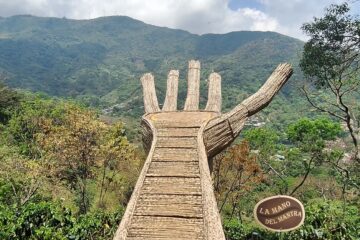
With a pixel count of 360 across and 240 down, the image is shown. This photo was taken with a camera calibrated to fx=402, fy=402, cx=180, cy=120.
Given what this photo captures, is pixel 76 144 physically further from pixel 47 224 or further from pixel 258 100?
pixel 258 100

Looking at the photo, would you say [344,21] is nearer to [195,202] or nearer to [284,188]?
[195,202]

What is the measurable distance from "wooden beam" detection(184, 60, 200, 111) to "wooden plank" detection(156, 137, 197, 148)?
2.05 metres

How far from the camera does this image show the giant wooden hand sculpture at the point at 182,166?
4.66 meters

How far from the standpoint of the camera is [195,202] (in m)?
5.05

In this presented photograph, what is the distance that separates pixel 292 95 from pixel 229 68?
3377 cm

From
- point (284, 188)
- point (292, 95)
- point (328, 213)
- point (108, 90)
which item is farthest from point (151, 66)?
point (328, 213)

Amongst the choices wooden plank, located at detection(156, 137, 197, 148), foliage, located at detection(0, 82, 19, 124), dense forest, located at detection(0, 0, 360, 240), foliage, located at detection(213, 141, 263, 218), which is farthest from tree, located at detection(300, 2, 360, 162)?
foliage, located at detection(0, 82, 19, 124)

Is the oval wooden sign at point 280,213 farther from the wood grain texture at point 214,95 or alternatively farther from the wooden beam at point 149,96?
the wooden beam at point 149,96

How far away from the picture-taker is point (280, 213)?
6.03 m

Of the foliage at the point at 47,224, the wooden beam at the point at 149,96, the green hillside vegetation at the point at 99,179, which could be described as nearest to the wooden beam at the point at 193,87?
the wooden beam at the point at 149,96

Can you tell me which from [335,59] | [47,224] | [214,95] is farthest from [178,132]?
[335,59]

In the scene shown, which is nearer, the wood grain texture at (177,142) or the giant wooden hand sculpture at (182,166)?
the giant wooden hand sculpture at (182,166)

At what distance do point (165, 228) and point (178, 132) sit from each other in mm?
2547

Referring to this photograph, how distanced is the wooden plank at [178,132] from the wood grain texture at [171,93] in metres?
1.87
